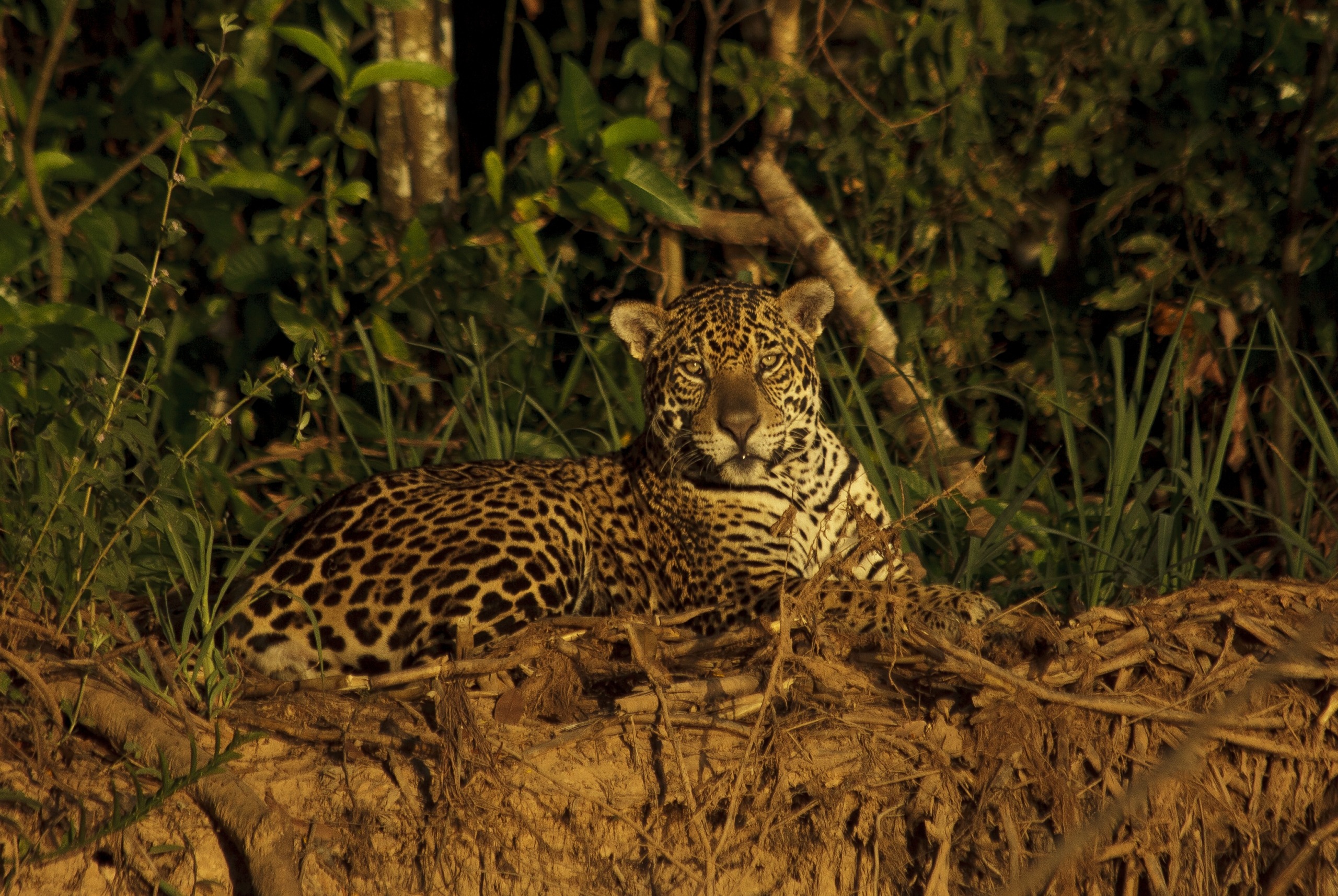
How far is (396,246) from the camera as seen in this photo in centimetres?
600

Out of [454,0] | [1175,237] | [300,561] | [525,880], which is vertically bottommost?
[525,880]

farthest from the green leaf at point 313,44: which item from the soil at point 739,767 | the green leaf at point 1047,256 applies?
the green leaf at point 1047,256

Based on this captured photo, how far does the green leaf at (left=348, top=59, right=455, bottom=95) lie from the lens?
16.3 ft

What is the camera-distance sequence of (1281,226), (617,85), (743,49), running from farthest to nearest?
(617,85) < (1281,226) < (743,49)

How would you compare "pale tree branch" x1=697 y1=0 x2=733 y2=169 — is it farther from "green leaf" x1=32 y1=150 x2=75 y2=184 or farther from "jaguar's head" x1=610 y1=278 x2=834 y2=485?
"green leaf" x1=32 y1=150 x2=75 y2=184

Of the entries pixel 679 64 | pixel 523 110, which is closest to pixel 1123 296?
pixel 679 64

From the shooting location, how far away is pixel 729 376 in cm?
457

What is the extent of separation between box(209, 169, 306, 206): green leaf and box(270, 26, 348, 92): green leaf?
18.8 inches

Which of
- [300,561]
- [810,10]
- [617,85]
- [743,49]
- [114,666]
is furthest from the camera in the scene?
[617,85]

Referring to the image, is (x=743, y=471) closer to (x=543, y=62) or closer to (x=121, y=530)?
(x=121, y=530)

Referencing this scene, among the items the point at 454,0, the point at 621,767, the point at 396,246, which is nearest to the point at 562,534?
the point at 621,767

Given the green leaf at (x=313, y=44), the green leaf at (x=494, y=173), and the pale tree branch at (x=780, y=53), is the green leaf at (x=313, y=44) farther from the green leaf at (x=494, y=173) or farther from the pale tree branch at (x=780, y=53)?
the pale tree branch at (x=780, y=53)

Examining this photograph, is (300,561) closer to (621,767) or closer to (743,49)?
(621,767)

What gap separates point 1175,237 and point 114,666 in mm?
4707
